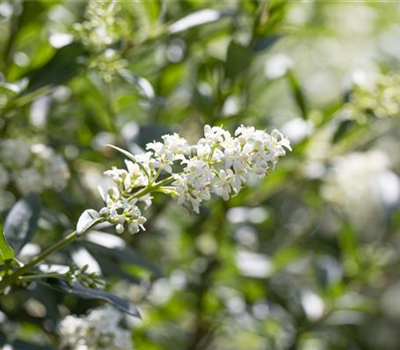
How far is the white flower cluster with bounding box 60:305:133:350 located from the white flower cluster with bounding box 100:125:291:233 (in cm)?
35

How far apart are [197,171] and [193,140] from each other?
1297 mm

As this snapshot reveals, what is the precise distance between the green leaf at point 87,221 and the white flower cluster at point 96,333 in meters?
0.37

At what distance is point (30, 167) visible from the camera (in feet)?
5.94

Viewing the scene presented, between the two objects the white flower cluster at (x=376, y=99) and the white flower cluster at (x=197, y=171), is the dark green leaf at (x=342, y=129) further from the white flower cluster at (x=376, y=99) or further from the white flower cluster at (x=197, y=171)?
the white flower cluster at (x=197, y=171)

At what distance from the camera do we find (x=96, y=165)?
223cm

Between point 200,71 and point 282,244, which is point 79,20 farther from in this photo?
point 282,244

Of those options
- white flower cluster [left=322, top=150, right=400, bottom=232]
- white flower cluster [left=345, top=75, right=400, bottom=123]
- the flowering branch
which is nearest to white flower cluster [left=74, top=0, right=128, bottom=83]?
the flowering branch

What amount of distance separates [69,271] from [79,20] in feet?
3.74

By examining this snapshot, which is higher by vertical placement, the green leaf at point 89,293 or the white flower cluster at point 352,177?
the green leaf at point 89,293

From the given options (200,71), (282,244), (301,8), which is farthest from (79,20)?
(282,244)

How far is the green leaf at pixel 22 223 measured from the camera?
1.47 metres

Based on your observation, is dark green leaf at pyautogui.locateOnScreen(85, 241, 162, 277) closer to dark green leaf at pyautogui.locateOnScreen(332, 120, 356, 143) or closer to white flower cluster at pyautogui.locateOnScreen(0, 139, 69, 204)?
white flower cluster at pyautogui.locateOnScreen(0, 139, 69, 204)

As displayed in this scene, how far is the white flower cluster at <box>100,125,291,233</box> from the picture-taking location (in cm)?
118

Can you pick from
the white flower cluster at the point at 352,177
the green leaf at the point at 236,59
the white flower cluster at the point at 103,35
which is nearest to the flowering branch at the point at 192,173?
the white flower cluster at the point at 103,35
